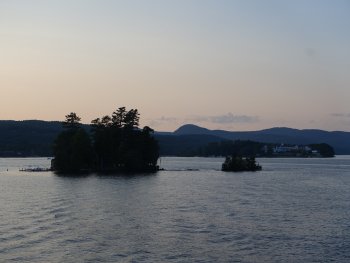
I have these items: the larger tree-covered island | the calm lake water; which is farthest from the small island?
the calm lake water

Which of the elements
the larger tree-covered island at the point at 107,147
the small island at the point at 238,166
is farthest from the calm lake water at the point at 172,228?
the small island at the point at 238,166

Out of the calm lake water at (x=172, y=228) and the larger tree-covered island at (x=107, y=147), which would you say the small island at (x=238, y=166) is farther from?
the calm lake water at (x=172, y=228)

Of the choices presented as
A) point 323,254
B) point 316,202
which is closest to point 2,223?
point 323,254

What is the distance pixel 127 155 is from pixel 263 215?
10271 cm

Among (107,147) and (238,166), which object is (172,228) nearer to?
(107,147)

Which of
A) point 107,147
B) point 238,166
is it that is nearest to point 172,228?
point 107,147

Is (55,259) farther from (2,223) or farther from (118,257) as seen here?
(2,223)

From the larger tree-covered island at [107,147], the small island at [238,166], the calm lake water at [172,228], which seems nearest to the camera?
the calm lake water at [172,228]

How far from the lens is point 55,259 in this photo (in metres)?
38.5

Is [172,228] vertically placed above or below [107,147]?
below

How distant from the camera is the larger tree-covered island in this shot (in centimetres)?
15575

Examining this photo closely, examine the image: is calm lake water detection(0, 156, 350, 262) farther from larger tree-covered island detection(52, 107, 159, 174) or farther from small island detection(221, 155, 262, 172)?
small island detection(221, 155, 262, 172)

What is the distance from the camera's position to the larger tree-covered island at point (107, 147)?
511ft

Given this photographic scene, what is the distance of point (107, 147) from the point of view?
538 ft
